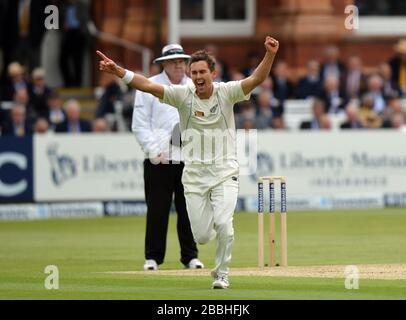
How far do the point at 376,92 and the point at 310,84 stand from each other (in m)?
1.30

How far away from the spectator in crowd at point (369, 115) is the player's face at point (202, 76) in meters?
14.5

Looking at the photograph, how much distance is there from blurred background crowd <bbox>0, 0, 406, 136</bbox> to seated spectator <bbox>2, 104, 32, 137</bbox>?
0.06 ft

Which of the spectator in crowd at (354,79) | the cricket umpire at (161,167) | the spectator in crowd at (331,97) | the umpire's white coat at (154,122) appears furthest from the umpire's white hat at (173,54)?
the spectator in crowd at (354,79)

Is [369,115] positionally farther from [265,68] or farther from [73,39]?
[265,68]

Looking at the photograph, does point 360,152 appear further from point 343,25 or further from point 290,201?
point 343,25

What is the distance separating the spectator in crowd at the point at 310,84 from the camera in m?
29.3

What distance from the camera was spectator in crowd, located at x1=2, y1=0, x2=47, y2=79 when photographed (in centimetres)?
2920

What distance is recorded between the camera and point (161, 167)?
53.9ft

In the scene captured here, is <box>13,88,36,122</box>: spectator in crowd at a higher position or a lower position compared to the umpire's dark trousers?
higher

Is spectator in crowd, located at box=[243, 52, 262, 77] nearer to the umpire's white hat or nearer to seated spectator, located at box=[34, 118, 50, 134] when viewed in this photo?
seated spectator, located at box=[34, 118, 50, 134]

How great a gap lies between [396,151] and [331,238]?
678 centimetres

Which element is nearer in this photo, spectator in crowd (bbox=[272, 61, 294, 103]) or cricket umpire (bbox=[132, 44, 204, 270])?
cricket umpire (bbox=[132, 44, 204, 270])

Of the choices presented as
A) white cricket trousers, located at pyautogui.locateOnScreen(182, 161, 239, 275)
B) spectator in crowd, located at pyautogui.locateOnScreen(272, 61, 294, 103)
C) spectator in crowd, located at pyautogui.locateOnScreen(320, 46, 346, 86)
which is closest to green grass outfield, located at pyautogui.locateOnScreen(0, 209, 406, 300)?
white cricket trousers, located at pyautogui.locateOnScreen(182, 161, 239, 275)

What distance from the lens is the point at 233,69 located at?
32688 mm
